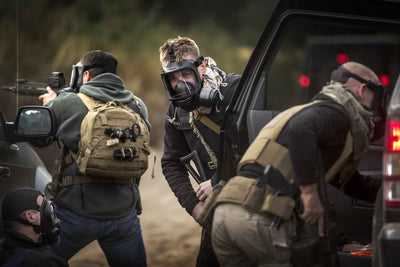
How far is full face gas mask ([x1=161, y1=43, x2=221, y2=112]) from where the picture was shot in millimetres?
3963

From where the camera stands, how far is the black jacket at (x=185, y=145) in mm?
4133

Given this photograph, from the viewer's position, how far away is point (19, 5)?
9969 mm

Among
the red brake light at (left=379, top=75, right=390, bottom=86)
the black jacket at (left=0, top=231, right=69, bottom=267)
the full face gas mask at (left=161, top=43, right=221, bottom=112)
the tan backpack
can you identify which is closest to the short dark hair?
the tan backpack

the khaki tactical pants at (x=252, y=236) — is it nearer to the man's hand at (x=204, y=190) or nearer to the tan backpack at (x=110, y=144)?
the man's hand at (x=204, y=190)

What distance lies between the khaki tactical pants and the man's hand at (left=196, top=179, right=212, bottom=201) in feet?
2.56

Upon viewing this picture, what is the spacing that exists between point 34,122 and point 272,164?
4.16ft

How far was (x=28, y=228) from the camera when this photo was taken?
3674 millimetres

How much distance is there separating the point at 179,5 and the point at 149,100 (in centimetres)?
143

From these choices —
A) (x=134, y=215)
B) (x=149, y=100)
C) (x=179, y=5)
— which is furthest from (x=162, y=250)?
(x=134, y=215)

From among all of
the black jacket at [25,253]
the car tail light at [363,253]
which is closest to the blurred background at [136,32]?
the black jacket at [25,253]

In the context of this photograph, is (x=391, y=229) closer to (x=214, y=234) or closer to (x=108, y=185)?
(x=214, y=234)

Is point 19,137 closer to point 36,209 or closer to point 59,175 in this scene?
point 36,209

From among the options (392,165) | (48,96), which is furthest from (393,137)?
(48,96)

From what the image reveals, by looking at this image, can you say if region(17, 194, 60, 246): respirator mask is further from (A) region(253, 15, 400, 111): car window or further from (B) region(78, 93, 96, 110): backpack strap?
(A) region(253, 15, 400, 111): car window
